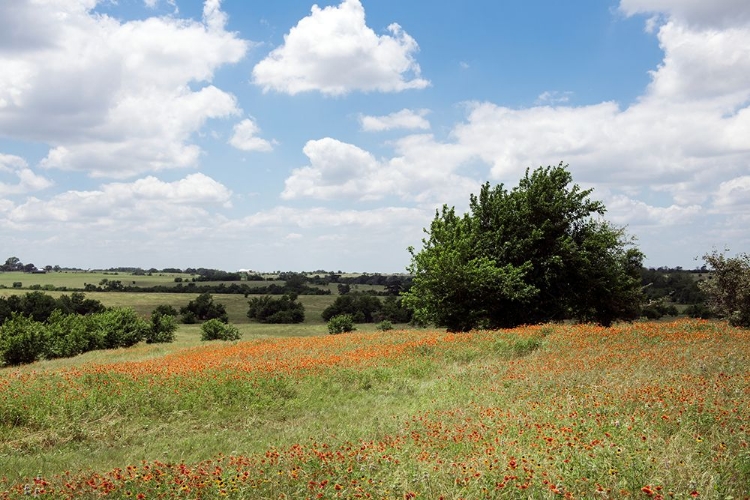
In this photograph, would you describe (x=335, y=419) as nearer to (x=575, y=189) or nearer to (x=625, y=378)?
(x=625, y=378)

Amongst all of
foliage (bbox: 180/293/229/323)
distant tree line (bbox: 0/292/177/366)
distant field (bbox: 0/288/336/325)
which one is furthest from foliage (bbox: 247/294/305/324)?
distant tree line (bbox: 0/292/177/366)

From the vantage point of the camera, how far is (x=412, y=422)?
1021 cm

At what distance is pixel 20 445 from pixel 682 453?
13335mm

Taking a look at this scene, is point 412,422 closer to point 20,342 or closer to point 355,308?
point 20,342

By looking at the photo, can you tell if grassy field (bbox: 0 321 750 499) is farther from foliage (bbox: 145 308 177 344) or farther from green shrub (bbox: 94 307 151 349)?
foliage (bbox: 145 308 177 344)

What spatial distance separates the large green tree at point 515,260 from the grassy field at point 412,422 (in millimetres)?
9375

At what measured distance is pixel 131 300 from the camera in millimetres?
109688

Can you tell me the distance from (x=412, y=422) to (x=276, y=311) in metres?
99.1

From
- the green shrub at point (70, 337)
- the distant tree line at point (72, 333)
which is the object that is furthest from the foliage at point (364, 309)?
the green shrub at point (70, 337)

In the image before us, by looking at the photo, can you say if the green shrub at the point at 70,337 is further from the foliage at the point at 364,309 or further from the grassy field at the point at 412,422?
the foliage at the point at 364,309

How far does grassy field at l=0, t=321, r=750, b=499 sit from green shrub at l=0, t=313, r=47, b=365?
21.2 metres

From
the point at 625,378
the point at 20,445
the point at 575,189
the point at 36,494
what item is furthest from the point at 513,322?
the point at 36,494

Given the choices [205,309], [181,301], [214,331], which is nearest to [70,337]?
[214,331]

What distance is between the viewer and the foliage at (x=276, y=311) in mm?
102188
